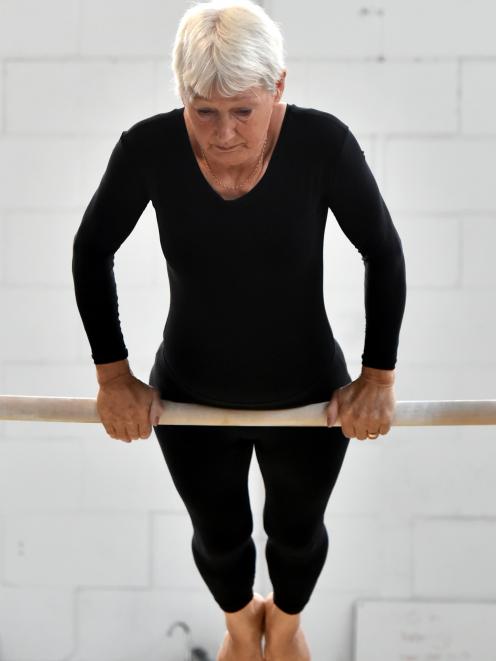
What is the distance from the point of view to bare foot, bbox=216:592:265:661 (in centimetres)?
197

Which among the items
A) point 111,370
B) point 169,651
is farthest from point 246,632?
point 169,651

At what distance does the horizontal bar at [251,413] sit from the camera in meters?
1.67

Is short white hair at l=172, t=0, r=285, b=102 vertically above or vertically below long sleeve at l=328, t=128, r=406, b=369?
above

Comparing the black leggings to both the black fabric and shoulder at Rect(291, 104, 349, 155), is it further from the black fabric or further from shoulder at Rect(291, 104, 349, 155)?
shoulder at Rect(291, 104, 349, 155)

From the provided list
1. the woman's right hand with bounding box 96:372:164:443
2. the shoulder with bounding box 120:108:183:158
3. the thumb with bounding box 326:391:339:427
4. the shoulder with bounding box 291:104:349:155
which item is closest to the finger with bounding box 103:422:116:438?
the woman's right hand with bounding box 96:372:164:443

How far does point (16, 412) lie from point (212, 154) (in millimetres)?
582

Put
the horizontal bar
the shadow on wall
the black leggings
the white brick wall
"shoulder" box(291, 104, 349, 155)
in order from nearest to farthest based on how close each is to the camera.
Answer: "shoulder" box(291, 104, 349, 155)
the horizontal bar
the black leggings
the white brick wall
the shadow on wall

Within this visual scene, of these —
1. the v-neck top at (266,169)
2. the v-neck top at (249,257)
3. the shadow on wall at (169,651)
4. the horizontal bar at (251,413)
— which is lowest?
the shadow on wall at (169,651)

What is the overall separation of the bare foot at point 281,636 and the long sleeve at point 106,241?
24.8 inches

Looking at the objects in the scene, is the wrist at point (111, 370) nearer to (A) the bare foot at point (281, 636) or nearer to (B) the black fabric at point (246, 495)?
(B) the black fabric at point (246, 495)

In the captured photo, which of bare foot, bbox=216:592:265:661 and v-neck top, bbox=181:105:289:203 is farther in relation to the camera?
bare foot, bbox=216:592:265:661

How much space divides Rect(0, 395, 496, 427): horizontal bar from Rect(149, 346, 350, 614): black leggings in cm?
8

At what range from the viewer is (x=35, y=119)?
8.54 feet

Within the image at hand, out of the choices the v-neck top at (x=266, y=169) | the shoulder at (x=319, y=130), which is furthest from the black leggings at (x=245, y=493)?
the shoulder at (x=319, y=130)
